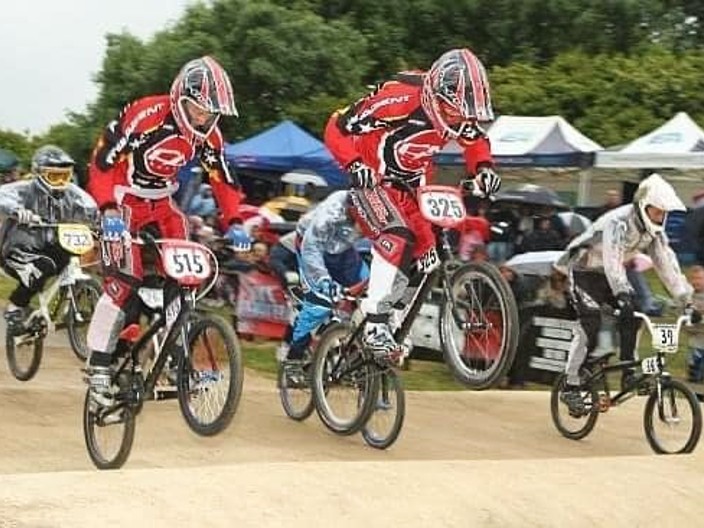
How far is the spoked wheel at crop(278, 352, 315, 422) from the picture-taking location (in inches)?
367

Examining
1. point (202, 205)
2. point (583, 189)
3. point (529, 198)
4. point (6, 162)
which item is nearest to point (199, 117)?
point (529, 198)

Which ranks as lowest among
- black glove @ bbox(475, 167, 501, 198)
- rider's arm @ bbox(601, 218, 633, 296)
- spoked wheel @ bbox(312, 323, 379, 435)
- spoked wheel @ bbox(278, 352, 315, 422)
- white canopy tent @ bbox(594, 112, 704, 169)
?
spoked wheel @ bbox(278, 352, 315, 422)

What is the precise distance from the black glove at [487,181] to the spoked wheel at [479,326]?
467 millimetres

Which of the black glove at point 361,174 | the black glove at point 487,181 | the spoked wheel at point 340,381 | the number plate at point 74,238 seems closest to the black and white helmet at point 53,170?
the number plate at point 74,238

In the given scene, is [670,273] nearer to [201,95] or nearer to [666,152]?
[201,95]

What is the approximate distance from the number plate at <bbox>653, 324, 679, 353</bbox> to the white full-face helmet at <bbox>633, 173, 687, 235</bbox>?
67 centimetres

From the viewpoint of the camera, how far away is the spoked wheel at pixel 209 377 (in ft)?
24.0

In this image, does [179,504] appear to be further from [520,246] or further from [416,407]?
[520,246]

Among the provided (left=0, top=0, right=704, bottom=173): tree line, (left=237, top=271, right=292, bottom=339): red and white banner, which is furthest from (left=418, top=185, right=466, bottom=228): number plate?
(left=0, top=0, right=704, bottom=173): tree line

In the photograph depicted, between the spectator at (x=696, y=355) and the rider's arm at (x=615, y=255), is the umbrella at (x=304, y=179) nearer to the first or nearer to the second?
the spectator at (x=696, y=355)

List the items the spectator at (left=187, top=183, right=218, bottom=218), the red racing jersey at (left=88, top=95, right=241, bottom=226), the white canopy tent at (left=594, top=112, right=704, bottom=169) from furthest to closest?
1. the spectator at (left=187, top=183, right=218, bottom=218)
2. the white canopy tent at (left=594, top=112, right=704, bottom=169)
3. the red racing jersey at (left=88, top=95, right=241, bottom=226)

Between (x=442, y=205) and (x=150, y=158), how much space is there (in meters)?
1.85

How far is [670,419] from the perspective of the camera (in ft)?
29.3

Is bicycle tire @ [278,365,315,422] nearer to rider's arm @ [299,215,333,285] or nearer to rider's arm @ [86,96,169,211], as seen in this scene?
rider's arm @ [299,215,333,285]
